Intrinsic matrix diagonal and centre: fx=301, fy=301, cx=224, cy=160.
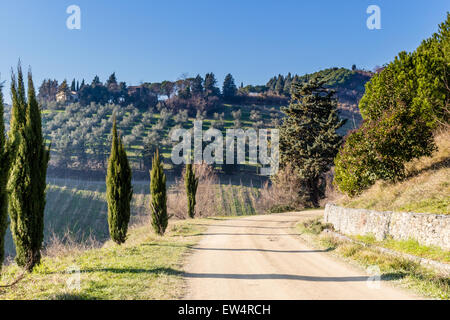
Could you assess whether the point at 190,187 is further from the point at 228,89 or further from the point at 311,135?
the point at 228,89

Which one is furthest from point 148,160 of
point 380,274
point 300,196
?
point 380,274

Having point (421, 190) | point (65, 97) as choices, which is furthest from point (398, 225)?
point (65, 97)

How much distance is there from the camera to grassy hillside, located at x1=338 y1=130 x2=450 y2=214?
1091 cm

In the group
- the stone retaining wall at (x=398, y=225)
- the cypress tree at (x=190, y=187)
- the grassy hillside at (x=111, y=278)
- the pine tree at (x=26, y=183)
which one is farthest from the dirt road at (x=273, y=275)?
the cypress tree at (x=190, y=187)

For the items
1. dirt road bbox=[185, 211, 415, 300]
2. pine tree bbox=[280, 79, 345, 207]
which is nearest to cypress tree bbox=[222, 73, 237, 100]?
pine tree bbox=[280, 79, 345, 207]

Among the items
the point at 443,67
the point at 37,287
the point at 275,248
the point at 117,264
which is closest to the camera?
the point at 37,287

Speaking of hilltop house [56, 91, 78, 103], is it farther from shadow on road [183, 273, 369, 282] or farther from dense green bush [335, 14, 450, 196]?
shadow on road [183, 273, 369, 282]

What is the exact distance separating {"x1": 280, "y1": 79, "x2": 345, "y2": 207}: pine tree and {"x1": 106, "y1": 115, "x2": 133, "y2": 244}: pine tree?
22.3 m

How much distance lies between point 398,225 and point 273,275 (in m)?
6.02

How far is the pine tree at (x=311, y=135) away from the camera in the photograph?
31500 millimetres
